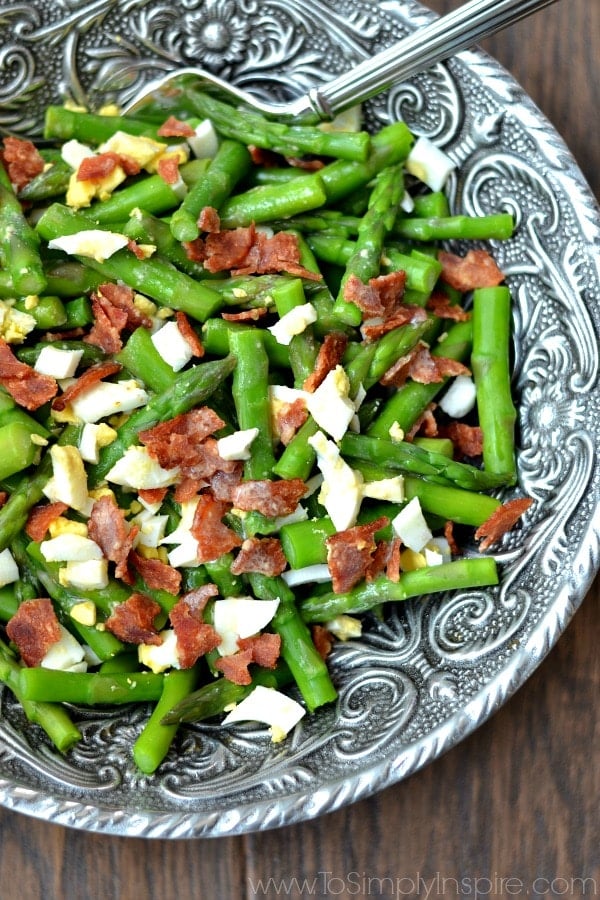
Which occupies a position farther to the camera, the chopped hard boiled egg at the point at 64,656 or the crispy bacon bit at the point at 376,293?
the crispy bacon bit at the point at 376,293

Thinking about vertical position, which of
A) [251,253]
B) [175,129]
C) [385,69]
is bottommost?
[251,253]

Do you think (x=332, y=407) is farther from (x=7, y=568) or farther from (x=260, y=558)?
(x=7, y=568)

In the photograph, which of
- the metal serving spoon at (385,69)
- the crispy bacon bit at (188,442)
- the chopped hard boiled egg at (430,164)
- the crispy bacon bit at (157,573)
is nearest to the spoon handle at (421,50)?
the metal serving spoon at (385,69)

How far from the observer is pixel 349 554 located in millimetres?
2975

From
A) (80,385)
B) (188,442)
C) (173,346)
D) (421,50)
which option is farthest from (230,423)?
(421,50)

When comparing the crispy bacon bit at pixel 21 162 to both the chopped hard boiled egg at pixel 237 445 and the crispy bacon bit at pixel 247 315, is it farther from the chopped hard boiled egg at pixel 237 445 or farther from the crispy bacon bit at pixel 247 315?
the chopped hard boiled egg at pixel 237 445

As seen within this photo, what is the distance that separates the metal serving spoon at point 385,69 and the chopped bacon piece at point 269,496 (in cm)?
150

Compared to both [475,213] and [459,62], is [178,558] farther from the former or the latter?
[459,62]

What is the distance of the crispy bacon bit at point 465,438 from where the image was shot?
10.9 ft

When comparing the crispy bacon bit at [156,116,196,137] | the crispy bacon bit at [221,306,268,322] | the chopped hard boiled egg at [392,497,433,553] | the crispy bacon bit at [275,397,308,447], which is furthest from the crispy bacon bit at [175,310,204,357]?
the chopped hard boiled egg at [392,497,433,553]

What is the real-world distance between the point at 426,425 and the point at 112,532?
1243 millimetres

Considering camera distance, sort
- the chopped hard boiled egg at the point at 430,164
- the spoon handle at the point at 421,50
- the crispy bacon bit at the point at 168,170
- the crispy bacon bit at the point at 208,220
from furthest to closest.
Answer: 1. the chopped hard boiled egg at the point at 430,164
2. the crispy bacon bit at the point at 168,170
3. the crispy bacon bit at the point at 208,220
4. the spoon handle at the point at 421,50

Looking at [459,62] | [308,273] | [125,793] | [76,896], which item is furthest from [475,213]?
[76,896]

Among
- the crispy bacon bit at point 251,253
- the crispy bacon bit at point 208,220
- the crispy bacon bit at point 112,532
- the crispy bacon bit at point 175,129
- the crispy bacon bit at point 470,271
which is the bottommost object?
the crispy bacon bit at point 112,532
